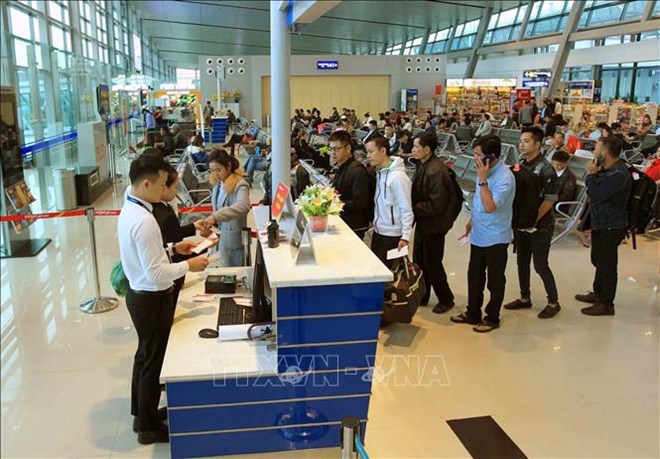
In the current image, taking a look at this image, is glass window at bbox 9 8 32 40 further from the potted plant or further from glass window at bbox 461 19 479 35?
glass window at bbox 461 19 479 35

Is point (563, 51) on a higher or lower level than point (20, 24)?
higher

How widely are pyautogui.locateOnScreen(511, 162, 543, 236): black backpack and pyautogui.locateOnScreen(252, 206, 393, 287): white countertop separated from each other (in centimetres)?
186

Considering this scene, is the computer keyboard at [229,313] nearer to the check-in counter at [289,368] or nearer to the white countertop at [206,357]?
the white countertop at [206,357]

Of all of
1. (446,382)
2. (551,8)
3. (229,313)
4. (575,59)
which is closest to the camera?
(229,313)

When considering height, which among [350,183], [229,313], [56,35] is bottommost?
[229,313]

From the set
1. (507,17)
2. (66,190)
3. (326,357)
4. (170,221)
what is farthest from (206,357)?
(507,17)

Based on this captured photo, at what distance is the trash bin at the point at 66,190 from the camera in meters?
8.14

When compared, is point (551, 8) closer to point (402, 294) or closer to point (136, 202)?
point (402, 294)

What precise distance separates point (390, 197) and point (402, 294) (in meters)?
0.71

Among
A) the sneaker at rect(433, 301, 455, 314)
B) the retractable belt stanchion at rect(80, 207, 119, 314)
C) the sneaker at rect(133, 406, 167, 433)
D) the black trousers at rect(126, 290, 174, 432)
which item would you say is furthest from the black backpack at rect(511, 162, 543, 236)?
the retractable belt stanchion at rect(80, 207, 119, 314)

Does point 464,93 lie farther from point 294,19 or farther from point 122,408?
point 122,408

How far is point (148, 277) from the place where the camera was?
2.54 meters

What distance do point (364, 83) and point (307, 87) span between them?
2.60 metres

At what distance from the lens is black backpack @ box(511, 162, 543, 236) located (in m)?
4.25
